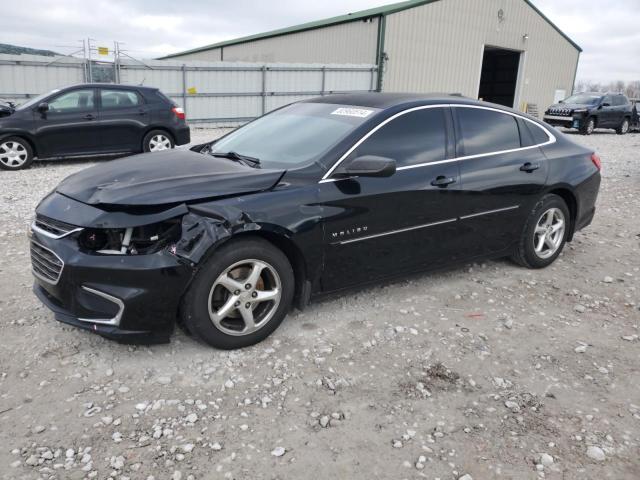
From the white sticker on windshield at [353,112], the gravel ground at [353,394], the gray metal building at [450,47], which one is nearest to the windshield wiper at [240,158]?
the white sticker on windshield at [353,112]

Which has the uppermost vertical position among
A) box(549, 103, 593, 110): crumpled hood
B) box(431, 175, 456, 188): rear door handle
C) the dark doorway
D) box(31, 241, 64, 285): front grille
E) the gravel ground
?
the dark doorway

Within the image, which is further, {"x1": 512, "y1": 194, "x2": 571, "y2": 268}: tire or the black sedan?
{"x1": 512, "y1": 194, "x2": 571, "y2": 268}: tire

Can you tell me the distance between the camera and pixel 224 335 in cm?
337

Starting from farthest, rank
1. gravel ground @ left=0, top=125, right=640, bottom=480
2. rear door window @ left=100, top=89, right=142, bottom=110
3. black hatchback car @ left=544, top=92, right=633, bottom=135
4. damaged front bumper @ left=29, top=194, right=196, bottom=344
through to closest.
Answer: black hatchback car @ left=544, top=92, right=633, bottom=135 → rear door window @ left=100, top=89, right=142, bottom=110 → damaged front bumper @ left=29, top=194, right=196, bottom=344 → gravel ground @ left=0, top=125, right=640, bottom=480

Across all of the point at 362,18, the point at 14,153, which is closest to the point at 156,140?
the point at 14,153

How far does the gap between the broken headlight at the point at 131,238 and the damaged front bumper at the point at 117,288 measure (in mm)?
48

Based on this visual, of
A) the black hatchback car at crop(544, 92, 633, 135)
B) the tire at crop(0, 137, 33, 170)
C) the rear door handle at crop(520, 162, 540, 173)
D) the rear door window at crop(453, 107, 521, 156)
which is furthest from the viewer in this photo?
the black hatchback car at crop(544, 92, 633, 135)

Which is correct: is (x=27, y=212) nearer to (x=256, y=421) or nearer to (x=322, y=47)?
(x=256, y=421)

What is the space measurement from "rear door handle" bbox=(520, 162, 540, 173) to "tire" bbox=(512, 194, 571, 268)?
1.06ft

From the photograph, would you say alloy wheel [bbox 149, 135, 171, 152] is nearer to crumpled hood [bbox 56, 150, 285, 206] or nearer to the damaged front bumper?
crumpled hood [bbox 56, 150, 285, 206]

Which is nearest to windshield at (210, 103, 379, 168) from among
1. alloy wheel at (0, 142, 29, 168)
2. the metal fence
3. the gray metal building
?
alloy wheel at (0, 142, 29, 168)

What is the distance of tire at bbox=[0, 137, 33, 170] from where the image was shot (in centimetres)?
948

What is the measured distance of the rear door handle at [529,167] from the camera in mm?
4742

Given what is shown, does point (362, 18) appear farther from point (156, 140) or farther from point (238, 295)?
point (238, 295)
